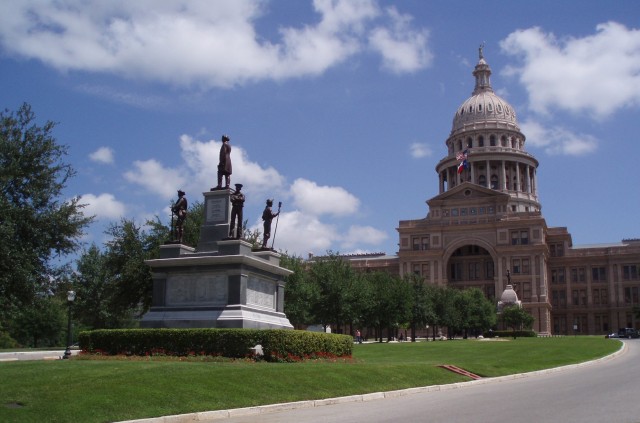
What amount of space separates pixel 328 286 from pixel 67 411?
166 ft

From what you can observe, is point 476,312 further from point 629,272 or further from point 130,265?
point 130,265

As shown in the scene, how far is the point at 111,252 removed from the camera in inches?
2069

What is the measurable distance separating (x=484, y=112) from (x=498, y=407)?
14310cm

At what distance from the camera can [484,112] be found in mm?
154875

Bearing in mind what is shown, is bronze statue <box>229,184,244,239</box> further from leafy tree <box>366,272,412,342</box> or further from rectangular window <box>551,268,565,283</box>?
rectangular window <box>551,268,565,283</box>

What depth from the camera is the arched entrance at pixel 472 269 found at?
125188mm

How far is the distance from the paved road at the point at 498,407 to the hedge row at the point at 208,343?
20.2 ft

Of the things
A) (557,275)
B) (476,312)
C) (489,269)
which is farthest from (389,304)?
(557,275)

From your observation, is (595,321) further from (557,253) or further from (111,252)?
(111,252)

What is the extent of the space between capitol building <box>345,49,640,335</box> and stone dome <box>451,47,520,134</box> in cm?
2327

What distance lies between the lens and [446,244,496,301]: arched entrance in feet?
411

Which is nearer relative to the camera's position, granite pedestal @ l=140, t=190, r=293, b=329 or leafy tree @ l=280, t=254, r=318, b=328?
granite pedestal @ l=140, t=190, r=293, b=329

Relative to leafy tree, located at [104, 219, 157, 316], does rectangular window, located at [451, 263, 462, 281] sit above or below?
above

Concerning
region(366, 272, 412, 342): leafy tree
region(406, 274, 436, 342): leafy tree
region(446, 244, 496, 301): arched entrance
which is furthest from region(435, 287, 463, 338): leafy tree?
region(446, 244, 496, 301): arched entrance
